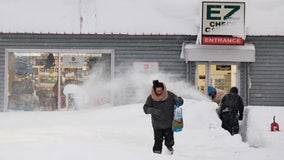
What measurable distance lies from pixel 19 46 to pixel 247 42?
8.14 meters

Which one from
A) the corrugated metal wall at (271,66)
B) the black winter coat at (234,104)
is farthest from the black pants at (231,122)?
the corrugated metal wall at (271,66)

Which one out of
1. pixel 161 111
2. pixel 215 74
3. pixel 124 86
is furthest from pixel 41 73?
pixel 161 111

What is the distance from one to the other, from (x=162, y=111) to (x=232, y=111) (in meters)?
4.41

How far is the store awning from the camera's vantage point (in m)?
18.1

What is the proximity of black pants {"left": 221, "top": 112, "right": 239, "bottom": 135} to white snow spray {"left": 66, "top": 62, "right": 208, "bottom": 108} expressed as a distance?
15.4 ft

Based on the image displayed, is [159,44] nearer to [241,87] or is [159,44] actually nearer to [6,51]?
[241,87]

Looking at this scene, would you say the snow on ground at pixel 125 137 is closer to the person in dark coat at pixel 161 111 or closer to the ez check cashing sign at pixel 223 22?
the person in dark coat at pixel 161 111

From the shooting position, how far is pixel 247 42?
18531 mm

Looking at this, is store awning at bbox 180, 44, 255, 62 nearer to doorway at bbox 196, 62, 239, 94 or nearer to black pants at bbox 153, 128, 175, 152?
doorway at bbox 196, 62, 239, 94

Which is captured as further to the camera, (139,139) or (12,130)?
(12,130)

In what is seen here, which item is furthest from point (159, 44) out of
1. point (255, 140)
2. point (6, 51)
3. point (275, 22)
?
point (255, 140)

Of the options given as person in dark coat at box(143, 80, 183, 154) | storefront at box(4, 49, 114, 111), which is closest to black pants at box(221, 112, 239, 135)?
person in dark coat at box(143, 80, 183, 154)

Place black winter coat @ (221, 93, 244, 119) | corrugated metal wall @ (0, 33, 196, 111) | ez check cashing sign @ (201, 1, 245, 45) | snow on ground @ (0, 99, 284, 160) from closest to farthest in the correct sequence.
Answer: snow on ground @ (0, 99, 284, 160) < black winter coat @ (221, 93, 244, 119) < ez check cashing sign @ (201, 1, 245, 45) < corrugated metal wall @ (0, 33, 196, 111)

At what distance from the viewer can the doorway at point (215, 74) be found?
18766 mm
